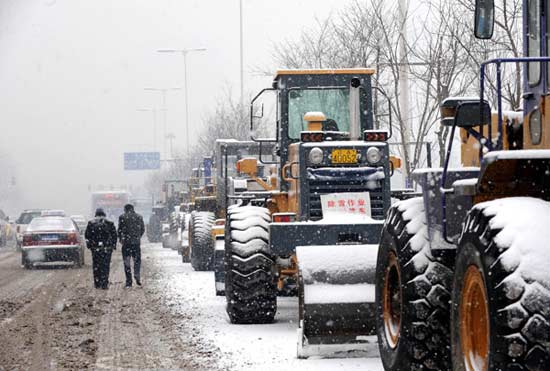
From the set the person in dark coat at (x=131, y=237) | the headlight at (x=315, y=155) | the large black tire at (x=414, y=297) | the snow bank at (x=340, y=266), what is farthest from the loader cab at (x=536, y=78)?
the person in dark coat at (x=131, y=237)

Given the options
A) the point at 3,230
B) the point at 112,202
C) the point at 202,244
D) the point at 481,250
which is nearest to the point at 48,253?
the point at 202,244

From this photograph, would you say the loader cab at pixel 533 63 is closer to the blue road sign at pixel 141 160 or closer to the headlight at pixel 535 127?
the headlight at pixel 535 127

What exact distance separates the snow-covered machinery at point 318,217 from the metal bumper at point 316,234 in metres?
0.01

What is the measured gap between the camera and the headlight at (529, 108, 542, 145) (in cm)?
670

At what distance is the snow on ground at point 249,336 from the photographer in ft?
33.6

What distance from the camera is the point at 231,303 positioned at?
44.1ft

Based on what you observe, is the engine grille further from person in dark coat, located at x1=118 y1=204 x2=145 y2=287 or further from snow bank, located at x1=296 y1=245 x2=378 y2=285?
person in dark coat, located at x1=118 y1=204 x2=145 y2=287

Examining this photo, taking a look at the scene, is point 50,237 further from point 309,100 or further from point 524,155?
point 524,155

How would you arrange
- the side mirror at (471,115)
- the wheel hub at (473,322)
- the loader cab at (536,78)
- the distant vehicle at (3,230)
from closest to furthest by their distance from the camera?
the wheel hub at (473,322), the side mirror at (471,115), the loader cab at (536,78), the distant vehicle at (3,230)

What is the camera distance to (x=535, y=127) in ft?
22.2

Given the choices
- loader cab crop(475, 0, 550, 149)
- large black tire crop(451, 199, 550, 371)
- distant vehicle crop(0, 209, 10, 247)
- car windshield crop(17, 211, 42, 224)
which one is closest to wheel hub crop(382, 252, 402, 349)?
loader cab crop(475, 0, 550, 149)

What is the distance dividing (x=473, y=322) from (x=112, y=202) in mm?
70869

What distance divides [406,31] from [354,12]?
10.4ft

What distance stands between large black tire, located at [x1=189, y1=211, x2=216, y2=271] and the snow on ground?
15.4 ft
